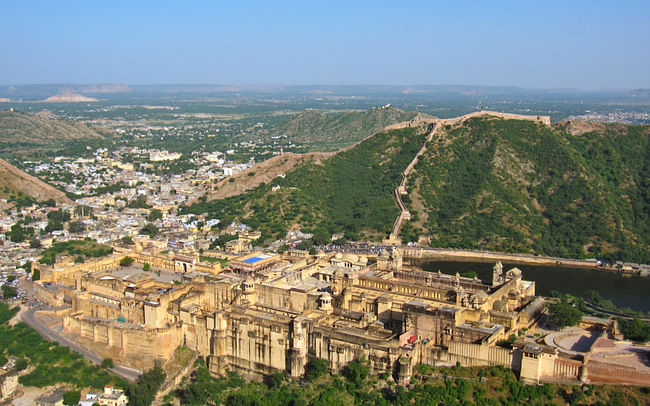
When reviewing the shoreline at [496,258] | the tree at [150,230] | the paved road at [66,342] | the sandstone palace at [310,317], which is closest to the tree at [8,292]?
the sandstone palace at [310,317]

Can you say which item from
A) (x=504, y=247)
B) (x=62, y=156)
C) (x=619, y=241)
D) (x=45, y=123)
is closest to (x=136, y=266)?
(x=504, y=247)

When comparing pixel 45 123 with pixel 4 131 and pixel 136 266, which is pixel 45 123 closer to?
pixel 4 131

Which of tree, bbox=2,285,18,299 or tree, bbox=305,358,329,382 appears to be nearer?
tree, bbox=305,358,329,382

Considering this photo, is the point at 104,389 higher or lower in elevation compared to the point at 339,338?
lower

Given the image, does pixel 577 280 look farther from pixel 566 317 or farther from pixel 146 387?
pixel 146 387

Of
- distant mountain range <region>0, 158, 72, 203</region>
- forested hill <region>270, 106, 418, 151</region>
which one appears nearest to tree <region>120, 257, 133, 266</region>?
distant mountain range <region>0, 158, 72, 203</region>

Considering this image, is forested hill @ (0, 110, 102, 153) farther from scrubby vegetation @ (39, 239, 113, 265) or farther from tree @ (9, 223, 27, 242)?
scrubby vegetation @ (39, 239, 113, 265)
